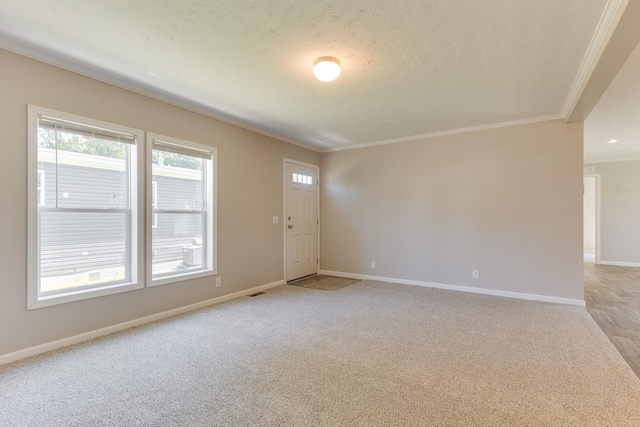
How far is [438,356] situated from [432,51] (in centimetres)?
246

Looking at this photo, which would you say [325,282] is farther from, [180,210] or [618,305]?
[618,305]

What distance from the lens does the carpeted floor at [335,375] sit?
1773 millimetres

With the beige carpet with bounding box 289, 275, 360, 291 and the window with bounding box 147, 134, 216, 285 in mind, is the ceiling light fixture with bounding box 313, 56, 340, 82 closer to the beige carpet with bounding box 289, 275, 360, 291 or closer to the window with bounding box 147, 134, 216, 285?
the window with bounding box 147, 134, 216, 285

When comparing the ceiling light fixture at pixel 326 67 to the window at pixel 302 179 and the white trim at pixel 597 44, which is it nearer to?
the white trim at pixel 597 44

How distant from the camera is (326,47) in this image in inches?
93.7

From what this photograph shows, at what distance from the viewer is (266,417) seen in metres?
1.75

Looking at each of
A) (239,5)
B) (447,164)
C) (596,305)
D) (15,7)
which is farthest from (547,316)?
(15,7)

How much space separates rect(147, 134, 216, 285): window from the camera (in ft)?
11.1

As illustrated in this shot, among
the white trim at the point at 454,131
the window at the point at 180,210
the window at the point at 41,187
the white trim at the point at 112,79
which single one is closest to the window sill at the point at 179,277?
the window at the point at 180,210

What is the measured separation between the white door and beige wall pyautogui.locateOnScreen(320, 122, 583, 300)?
213 mm

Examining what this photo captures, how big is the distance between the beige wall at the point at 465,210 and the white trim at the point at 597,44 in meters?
1.05

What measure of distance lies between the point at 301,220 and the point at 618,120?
4.85 meters

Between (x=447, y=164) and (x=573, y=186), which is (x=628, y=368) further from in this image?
(x=447, y=164)

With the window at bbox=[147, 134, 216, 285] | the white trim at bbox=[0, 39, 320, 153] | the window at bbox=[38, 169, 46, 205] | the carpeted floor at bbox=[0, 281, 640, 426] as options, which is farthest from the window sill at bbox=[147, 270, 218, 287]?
the white trim at bbox=[0, 39, 320, 153]
